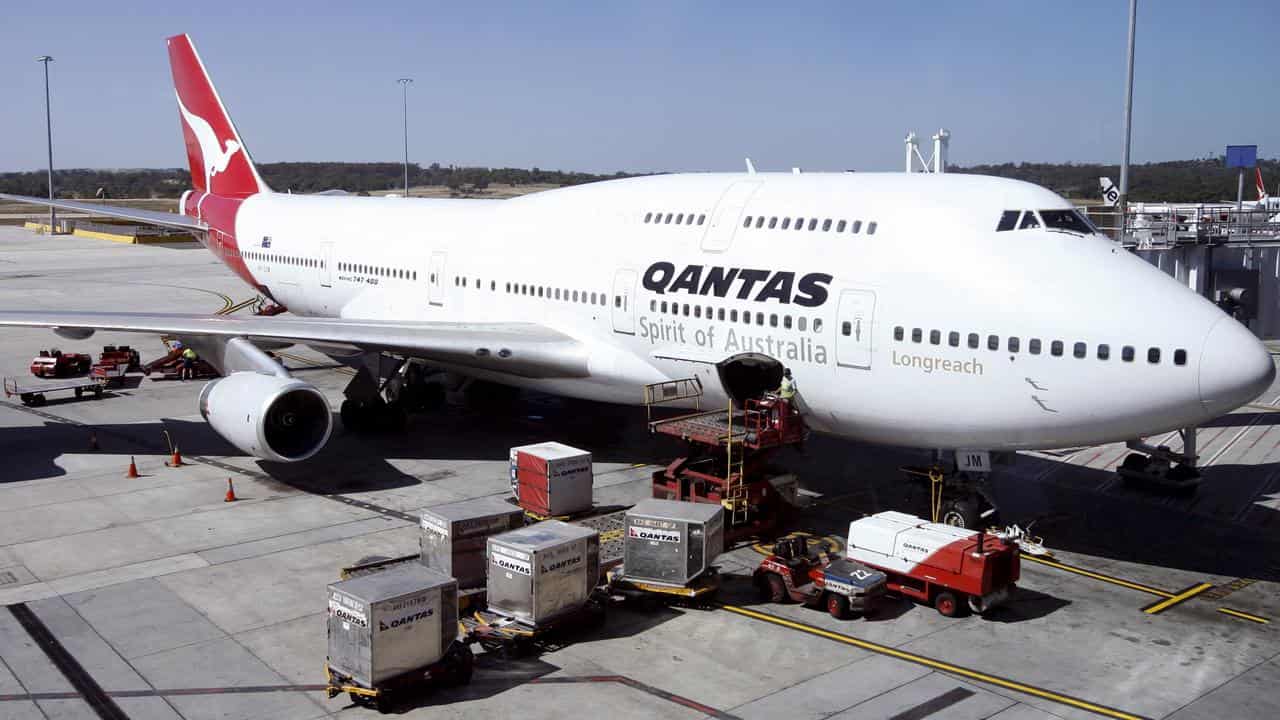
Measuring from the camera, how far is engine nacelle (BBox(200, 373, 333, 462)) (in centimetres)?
2011

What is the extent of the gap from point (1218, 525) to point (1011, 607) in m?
6.53

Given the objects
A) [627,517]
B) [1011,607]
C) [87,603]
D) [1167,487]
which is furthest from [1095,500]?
[87,603]

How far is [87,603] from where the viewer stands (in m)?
15.0

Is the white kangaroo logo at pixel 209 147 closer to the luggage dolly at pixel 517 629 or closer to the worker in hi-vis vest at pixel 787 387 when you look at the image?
the worker in hi-vis vest at pixel 787 387

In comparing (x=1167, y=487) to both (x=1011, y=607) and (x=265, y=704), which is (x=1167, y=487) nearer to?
(x=1011, y=607)

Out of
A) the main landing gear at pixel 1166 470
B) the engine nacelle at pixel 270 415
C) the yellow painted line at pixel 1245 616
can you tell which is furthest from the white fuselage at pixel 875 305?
the main landing gear at pixel 1166 470

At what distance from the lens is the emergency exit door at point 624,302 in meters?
20.4

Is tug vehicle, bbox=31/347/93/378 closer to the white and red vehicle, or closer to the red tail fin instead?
the red tail fin

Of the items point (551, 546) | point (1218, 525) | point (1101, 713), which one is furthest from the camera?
point (1218, 525)

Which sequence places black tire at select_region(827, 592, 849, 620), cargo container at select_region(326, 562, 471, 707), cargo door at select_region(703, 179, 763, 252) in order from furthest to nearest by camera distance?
cargo door at select_region(703, 179, 763, 252), black tire at select_region(827, 592, 849, 620), cargo container at select_region(326, 562, 471, 707)

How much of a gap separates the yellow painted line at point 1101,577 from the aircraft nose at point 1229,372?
286 centimetres

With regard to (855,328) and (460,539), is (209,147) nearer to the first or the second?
(460,539)

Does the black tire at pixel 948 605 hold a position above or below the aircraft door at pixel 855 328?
below

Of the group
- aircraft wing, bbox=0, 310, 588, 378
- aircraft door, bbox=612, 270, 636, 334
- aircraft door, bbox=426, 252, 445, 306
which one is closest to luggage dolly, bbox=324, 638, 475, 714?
aircraft door, bbox=612, 270, 636, 334
